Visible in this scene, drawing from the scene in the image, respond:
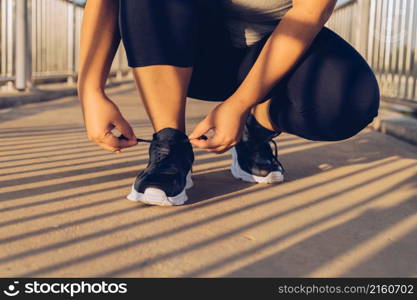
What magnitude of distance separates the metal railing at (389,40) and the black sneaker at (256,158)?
8.40 ft

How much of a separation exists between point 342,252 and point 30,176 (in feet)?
3.78

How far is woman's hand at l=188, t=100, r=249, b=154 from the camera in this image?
1694 mm

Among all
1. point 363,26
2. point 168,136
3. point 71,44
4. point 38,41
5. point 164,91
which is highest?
point 164,91

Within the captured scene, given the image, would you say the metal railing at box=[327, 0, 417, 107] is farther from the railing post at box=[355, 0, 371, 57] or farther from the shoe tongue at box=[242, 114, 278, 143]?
the shoe tongue at box=[242, 114, 278, 143]

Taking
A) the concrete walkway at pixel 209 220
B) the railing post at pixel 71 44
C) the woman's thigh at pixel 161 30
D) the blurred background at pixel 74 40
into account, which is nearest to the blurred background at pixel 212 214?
the concrete walkway at pixel 209 220

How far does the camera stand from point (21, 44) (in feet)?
19.5

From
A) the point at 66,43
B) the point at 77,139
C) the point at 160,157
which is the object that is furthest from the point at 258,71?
the point at 66,43

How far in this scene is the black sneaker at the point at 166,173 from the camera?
69.6 inches

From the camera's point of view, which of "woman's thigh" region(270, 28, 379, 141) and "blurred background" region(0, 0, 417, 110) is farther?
"blurred background" region(0, 0, 417, 110)

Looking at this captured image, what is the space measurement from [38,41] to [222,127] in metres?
6.15

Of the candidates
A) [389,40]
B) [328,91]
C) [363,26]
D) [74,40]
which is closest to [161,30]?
[328,91]

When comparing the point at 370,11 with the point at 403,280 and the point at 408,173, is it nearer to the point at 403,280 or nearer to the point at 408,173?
the point at 408,173

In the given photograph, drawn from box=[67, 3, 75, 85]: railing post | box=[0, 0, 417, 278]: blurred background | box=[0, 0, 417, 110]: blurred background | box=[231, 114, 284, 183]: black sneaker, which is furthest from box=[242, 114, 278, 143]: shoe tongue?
box=[67, 3, 75, 85]: railing post

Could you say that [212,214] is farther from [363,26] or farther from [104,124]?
[363,26]
